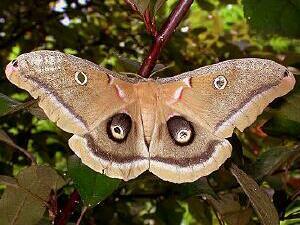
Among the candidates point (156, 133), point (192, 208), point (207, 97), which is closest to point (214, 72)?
point (207, 97)

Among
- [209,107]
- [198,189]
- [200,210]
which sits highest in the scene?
[209,107]

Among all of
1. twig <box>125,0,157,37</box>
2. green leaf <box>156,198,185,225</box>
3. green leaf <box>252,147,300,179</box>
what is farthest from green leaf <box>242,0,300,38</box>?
green leaf <box>156,198,185,225</box>

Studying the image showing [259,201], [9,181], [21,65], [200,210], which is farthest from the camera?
[200,210]

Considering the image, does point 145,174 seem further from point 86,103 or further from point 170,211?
point 170,211

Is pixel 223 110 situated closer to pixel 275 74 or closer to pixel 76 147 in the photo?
pixel 275 74

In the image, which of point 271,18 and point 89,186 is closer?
point 89,186

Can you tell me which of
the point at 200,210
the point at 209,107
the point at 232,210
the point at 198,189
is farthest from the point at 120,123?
the point at 200,210
